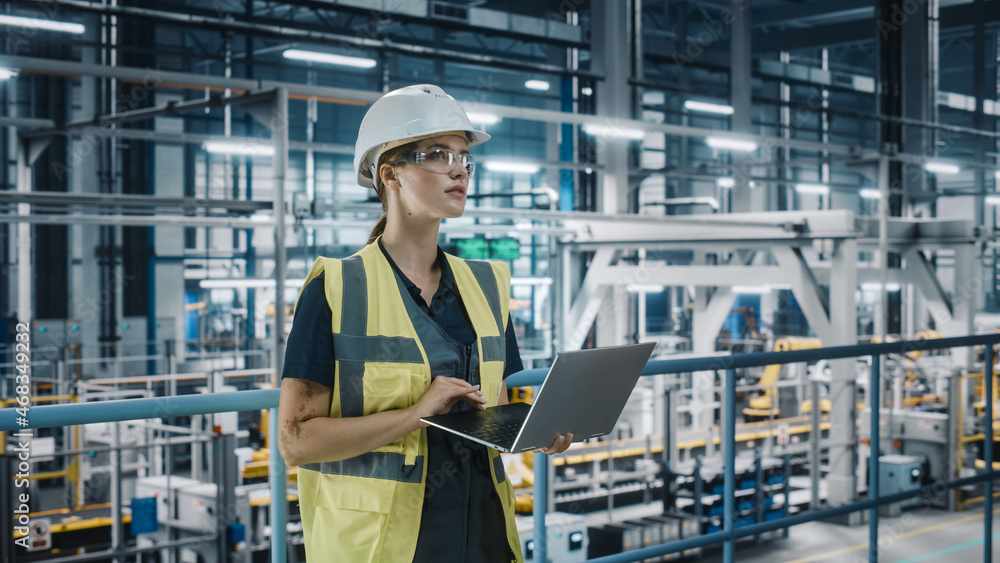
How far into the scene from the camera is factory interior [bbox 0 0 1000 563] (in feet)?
17.3

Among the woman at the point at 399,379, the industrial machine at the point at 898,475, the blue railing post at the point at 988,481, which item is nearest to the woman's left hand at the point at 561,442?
the woman at the point at 399,379

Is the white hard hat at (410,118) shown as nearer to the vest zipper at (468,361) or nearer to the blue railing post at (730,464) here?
the vest zipper at (468,361)

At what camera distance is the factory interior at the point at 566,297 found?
5.28 meters

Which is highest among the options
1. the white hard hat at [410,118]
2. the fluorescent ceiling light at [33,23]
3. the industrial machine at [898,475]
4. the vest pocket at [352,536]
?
the fluorescent ceiling light at [33,23]

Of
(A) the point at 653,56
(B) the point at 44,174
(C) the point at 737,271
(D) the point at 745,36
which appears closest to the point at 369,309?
(C) the point at 737,271

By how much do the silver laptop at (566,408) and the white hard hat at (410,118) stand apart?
413 millimetres

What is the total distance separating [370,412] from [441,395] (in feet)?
0.42

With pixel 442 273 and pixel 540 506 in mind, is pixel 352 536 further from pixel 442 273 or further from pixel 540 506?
pixel 540 506

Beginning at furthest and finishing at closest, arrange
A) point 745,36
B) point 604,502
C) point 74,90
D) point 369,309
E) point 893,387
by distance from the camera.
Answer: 1. point 74,90
2. point 745,36
3. point 893,387
4. point 604,502
5. point 369,309

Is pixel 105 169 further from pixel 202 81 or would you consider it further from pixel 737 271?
pixel 737 271

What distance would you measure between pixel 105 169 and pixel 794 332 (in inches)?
712

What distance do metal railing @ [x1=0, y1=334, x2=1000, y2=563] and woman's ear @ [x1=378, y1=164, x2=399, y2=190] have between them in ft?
1.74

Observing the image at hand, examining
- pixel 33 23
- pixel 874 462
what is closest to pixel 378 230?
pixel 874 462

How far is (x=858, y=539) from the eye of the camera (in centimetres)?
796
